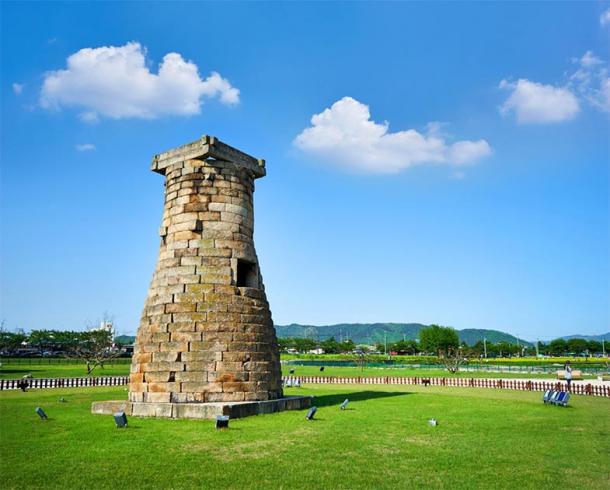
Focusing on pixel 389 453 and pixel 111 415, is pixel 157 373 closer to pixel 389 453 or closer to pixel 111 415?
pixel 111 415

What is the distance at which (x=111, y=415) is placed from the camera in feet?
49.6

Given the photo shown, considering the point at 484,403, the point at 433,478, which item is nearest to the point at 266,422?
the point at 433,478

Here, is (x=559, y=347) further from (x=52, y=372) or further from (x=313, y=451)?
(x=313, y=451)

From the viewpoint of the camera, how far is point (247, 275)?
1756 cm

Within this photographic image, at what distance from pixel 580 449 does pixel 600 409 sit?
29.5 ft

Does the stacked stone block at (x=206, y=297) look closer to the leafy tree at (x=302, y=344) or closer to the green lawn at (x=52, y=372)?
the green lawn at (x=52, y=372)

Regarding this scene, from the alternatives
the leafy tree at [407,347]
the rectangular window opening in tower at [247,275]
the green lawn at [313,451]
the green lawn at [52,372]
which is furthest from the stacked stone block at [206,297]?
the leafy tree at [407,347]

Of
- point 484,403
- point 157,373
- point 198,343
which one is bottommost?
point 484,403

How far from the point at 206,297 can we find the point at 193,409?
3570 mm

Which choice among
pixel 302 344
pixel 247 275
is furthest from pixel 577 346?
pixel 247 275

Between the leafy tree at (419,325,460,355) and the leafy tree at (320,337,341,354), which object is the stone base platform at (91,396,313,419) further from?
the leafy tree at (320,337,341,354)

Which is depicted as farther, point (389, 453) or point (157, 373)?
point (157, 373)

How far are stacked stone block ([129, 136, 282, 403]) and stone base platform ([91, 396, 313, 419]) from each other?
1.52ft

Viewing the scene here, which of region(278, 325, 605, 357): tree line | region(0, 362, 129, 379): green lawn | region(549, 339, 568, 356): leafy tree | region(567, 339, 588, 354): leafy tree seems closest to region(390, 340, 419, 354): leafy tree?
region(278, 325, 605, 357): tree line
